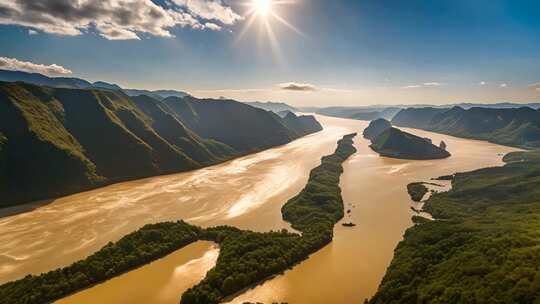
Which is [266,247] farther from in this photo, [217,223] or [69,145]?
[69,145]

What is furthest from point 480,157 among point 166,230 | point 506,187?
point 166,230

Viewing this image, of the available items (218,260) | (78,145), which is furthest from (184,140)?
(218,260)

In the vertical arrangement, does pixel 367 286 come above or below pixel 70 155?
below

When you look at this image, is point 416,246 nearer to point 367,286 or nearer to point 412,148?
point 367,286

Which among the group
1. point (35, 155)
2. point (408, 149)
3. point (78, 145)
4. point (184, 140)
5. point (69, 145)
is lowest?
point (408, 149)

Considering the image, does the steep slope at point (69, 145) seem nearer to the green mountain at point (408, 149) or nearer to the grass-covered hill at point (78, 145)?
the grass-covered hill at point (78, 145)
